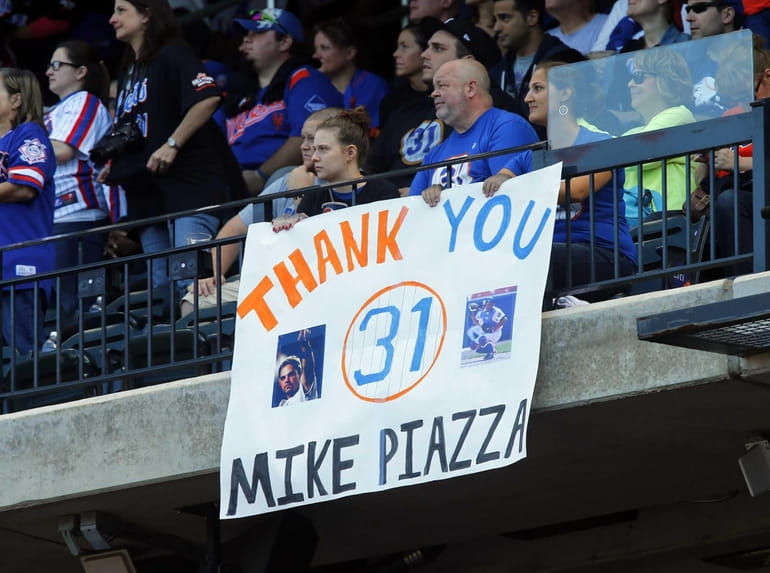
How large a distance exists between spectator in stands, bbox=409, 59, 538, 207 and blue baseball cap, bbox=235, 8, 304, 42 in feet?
13.7

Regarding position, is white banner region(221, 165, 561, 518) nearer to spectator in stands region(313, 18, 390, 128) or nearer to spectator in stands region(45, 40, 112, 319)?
spectator in stands region(45, 40, 112, 319)

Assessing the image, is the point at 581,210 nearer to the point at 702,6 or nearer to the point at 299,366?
the point at 299,366

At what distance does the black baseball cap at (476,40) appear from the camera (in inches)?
468

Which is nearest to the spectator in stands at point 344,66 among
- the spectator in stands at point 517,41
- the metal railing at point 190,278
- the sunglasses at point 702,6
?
the spectator in stands at point 517,41

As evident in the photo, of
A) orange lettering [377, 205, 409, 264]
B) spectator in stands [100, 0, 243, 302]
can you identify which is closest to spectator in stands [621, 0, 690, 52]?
spectator in stands [100, 0, 243, 302]

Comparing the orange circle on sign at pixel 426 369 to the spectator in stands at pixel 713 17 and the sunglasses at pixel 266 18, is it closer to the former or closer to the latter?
the spectator in stands at pixel 713 17

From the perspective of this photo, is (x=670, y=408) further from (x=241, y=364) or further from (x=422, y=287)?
(x=241, y=364)

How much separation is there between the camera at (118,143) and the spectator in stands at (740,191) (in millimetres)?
4147

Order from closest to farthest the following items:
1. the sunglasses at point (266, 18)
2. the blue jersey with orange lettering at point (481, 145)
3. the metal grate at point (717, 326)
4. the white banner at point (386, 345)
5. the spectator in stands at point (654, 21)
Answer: the metal grate at point (717, 326) → the white banner at point (386, 345) → the blue jersey with orange lettering at point (481, 145) → the spectator in stands at point (654, 21) → the sunglasses at point (266, 18)

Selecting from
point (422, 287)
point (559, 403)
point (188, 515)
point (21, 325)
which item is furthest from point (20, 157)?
point (559, 403)

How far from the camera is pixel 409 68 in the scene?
494 inches

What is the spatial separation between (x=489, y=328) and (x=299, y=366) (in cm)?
101

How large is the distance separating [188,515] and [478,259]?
2.66 meters

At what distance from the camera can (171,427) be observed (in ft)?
A: 30.7
